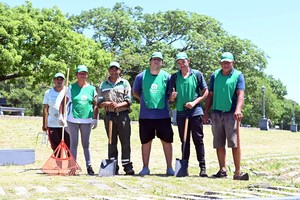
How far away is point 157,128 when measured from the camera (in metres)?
8.10

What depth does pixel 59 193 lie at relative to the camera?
585 cm

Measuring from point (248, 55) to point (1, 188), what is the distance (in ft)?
139

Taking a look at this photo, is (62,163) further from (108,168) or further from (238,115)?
(238,115)

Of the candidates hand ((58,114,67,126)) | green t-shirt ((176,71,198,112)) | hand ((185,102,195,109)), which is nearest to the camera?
hand ((185,102,195,109))

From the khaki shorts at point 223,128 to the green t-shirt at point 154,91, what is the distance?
0.77m

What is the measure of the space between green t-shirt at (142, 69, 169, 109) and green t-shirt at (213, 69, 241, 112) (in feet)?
2.54

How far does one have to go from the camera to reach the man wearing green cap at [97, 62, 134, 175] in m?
8.09

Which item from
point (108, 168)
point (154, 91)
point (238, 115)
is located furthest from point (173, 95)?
point (108, 168)

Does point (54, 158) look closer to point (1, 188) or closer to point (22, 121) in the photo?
point (1, 188)

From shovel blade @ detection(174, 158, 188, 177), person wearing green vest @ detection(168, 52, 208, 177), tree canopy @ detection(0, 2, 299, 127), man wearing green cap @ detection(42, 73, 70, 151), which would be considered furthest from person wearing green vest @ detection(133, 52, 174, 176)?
tree canopy @ detection(0, 2, 299, 127)

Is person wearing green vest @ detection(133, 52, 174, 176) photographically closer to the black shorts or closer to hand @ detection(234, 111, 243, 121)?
the black shorts

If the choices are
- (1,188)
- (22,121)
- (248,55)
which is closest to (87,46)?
(22,121)

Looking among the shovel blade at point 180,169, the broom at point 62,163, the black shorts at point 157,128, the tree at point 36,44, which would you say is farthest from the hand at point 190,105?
the tree at point 36,44

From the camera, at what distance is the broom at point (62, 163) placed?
818 cm
